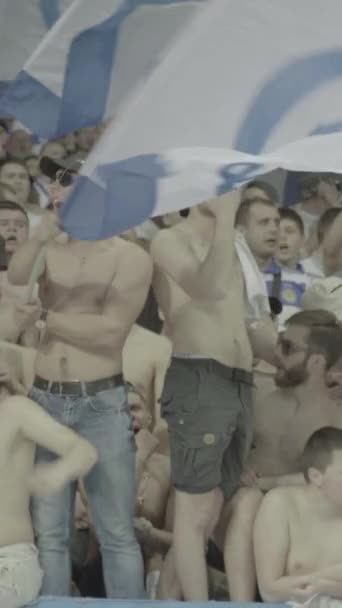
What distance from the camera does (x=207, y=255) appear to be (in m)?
3.29

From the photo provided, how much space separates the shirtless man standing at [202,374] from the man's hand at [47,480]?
1.07ft

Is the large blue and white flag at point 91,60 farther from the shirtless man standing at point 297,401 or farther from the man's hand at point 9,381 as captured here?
the shirtless man standing at point 297,401

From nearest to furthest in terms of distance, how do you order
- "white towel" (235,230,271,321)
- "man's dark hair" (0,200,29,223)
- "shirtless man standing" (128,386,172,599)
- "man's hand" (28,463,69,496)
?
"man's hand" (28,463,69,496) < "white towel" (235,230,271,321) < "shirtless man standing" (128,386,172,599) < "man's dark hair" (0,200,29,223)

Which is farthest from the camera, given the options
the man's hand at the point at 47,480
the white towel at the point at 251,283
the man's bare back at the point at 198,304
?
the white towel at the point at 251,283

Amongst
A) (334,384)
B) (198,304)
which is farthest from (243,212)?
(198,304)

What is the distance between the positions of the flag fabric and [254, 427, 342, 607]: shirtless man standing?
79 centimetres

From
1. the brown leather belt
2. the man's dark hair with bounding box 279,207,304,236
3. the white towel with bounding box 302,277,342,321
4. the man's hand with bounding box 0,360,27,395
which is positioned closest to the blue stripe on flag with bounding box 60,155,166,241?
the brown leather belt

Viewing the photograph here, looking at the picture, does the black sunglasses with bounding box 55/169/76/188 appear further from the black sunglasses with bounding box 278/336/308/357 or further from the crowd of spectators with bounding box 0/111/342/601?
the black sunglasses with bounding box 278/336/308/357

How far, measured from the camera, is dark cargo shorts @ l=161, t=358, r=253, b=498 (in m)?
3.33

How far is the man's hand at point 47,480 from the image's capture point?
3156mm

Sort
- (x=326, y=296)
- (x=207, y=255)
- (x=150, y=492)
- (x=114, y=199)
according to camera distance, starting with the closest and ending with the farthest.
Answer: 1. (x=114, y=199)
2. (x=207, y=255)
3. (x=150, y=492)
4. (x=326, y=296)

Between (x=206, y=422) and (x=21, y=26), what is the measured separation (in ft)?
6.50

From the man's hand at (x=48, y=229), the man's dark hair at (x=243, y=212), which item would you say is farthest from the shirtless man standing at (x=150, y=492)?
the man's dark hair at (x=243, y=212)

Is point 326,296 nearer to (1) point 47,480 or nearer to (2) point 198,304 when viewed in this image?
(2) point 198,304
